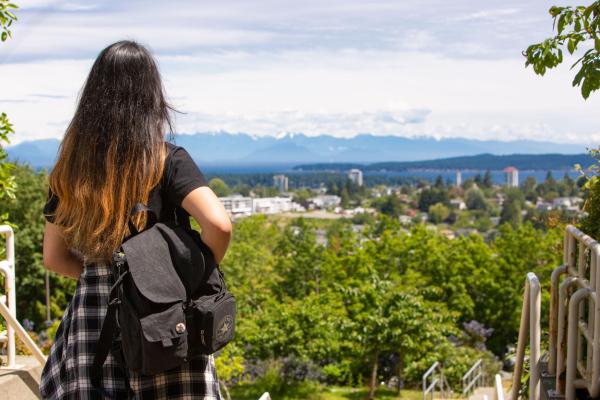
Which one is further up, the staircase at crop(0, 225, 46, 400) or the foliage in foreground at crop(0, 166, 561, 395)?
the staircase at crop(0, 225, 46, 400)

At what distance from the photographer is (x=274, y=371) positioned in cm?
2316

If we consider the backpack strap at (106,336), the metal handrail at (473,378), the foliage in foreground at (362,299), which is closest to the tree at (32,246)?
the foliage in foreground at (362,299)

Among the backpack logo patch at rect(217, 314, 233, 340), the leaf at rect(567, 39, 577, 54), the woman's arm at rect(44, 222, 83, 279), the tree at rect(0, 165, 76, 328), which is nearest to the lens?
the backpack logo patch at rect(217, 314, 233, 340)

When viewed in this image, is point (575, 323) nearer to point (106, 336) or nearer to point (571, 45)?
point (571, 45)

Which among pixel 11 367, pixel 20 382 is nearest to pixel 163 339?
pixel 20 382

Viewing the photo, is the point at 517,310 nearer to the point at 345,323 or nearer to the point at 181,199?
the point at 345,323

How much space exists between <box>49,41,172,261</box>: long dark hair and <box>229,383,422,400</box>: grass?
19.7 meters

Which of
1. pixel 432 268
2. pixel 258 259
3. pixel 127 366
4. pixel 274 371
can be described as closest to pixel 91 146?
pixel 127 366

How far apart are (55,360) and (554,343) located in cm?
220

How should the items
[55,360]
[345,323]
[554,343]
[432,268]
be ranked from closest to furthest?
[55,360] < [554,343] < [345,323] < [432,268]

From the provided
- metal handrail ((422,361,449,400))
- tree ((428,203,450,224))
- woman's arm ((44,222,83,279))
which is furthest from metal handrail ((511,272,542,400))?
tree ((428,203,450,224))

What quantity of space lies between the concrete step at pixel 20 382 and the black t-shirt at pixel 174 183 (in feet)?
6.82

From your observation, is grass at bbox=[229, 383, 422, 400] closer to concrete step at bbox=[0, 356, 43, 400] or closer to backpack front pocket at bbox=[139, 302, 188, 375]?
concrete step at bbox=[0, 356, 43, 400]

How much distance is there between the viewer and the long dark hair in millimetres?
2207
